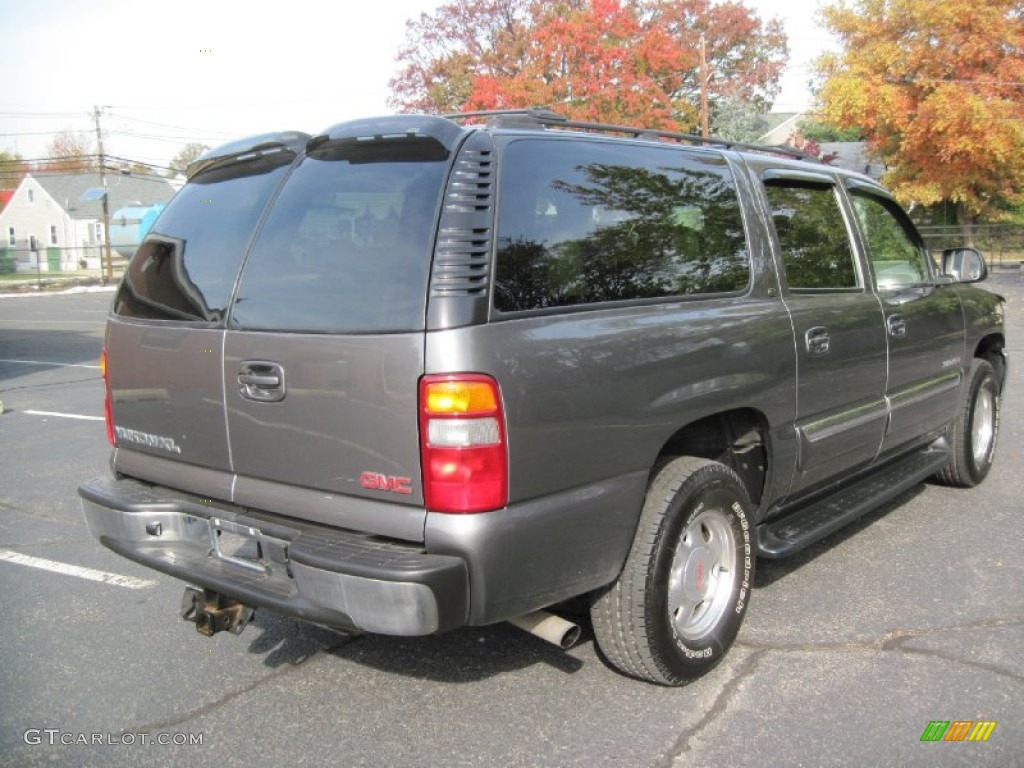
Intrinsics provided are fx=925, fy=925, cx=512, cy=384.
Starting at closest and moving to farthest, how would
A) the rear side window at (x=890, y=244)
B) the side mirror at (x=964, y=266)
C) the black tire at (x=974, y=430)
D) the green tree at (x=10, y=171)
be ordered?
the rear side window at (x=890, y=244), the side mirror at (x=964, y=266), the black tire at (x=974, y=430), the green tree at (x=10, y=171)

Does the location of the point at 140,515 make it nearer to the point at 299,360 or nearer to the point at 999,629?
the point at 299,360

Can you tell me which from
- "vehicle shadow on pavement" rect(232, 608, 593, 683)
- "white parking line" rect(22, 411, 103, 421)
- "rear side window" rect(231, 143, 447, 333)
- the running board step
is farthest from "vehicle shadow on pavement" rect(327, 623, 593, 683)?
"white parking line" rect(22, 411, 103, 421)

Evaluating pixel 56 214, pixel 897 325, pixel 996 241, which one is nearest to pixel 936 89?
pixel 996 241

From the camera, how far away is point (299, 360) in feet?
9.37

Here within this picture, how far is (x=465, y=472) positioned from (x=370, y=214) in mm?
892

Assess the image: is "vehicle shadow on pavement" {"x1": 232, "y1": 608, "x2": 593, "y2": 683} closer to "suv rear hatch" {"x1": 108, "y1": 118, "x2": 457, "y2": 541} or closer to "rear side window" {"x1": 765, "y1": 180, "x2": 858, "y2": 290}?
"suv rear hatch" {"x1": 108, "y1": 118, "x2": 457, "y2": 541}

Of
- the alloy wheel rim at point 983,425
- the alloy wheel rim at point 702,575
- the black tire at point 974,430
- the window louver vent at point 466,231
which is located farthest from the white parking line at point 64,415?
the alloy wheel rim at point 983,425

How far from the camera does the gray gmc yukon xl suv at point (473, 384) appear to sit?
106 inches

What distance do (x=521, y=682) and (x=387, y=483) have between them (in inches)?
44.9

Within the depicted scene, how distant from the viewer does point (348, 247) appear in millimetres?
2906

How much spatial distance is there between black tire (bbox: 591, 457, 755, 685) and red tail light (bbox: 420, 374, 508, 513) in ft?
2.46

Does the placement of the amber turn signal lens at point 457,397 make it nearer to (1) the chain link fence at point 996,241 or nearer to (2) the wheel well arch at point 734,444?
(2) the wheel well arch at point 734,444

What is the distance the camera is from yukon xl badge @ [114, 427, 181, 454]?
333 cm
